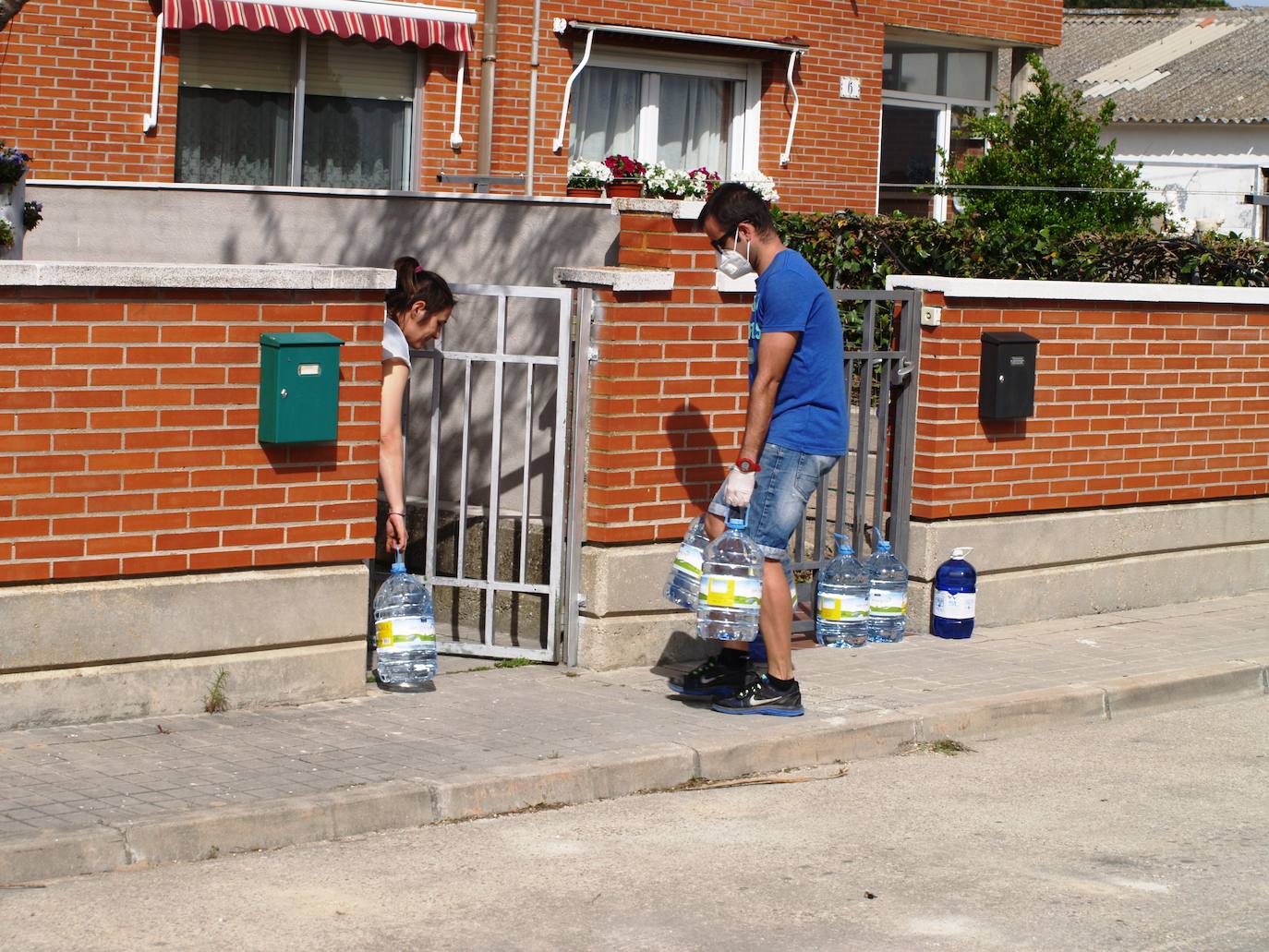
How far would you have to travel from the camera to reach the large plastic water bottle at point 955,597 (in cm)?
927

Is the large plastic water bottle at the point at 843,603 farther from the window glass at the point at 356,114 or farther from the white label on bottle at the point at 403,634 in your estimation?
the window glass at the point at 356,114

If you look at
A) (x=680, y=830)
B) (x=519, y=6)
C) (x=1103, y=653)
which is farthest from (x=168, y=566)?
(x=519, y=6)

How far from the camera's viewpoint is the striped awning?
1397 centimetres

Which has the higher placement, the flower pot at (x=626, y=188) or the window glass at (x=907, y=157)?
the window glass at (x=907, y=157)

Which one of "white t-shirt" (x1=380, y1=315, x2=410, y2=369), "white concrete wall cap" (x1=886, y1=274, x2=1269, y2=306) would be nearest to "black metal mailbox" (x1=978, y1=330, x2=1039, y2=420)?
"white concrete wall cap" (x1=886, y1=274, x2=1269, y2=306)

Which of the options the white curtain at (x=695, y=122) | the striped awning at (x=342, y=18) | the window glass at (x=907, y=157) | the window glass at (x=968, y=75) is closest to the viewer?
the striped awning at (x=342, y=18)

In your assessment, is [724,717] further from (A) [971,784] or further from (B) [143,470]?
(B) [143,470]

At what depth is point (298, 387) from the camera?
710 centimetres

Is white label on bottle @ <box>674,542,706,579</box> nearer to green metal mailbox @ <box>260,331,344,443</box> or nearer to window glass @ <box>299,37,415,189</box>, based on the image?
green metal mailbox @ <box>260,331,344,443</box>

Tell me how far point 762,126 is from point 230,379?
11019 millimetres

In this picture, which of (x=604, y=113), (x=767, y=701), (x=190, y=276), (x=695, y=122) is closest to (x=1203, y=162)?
(x=695, y=122)

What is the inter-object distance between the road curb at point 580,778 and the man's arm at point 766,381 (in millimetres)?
1160

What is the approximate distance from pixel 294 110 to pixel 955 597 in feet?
26.7

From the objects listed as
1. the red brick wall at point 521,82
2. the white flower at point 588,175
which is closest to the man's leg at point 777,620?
the white flower at point 588,175
